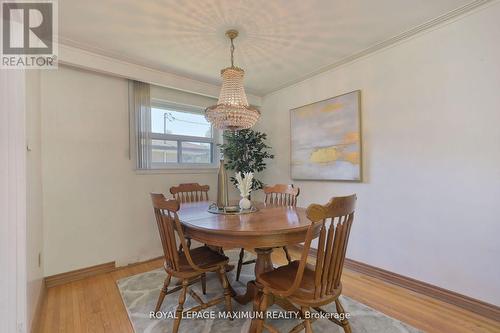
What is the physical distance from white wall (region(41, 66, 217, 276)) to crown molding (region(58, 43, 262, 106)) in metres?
0.16

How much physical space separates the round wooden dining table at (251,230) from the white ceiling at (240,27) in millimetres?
1650

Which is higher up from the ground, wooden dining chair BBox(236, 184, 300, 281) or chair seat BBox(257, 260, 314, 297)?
wooden dining chair BBox(236, 184, 300, 281)

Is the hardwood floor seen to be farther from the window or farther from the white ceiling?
the white ceiling

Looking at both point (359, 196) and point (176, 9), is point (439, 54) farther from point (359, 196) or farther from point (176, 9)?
point (176, 9)

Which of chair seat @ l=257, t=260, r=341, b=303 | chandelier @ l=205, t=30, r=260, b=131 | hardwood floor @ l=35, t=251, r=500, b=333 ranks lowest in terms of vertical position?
hardwood floor @ l=35, t=251, r=500, b=333

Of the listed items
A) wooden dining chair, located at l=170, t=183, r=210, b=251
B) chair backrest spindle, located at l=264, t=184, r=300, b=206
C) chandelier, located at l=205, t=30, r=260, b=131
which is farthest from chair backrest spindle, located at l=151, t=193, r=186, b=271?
chair backrest spindle, located at l=264, t=184, r=300, b=206

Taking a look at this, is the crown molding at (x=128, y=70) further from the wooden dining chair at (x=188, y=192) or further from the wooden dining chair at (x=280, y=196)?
the wooden dining chair at (x=280, y=196)

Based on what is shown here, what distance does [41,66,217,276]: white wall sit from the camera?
92.0 inches

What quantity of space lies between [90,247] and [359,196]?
3.06 m

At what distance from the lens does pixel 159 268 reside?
271 cm

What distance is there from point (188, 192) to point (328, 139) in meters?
1.87

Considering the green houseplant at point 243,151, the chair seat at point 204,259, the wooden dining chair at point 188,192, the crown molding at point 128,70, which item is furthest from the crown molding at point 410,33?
the chair seat at point 204,259

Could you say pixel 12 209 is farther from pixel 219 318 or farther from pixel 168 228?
pixel 219 318

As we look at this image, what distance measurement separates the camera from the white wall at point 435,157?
180cm
